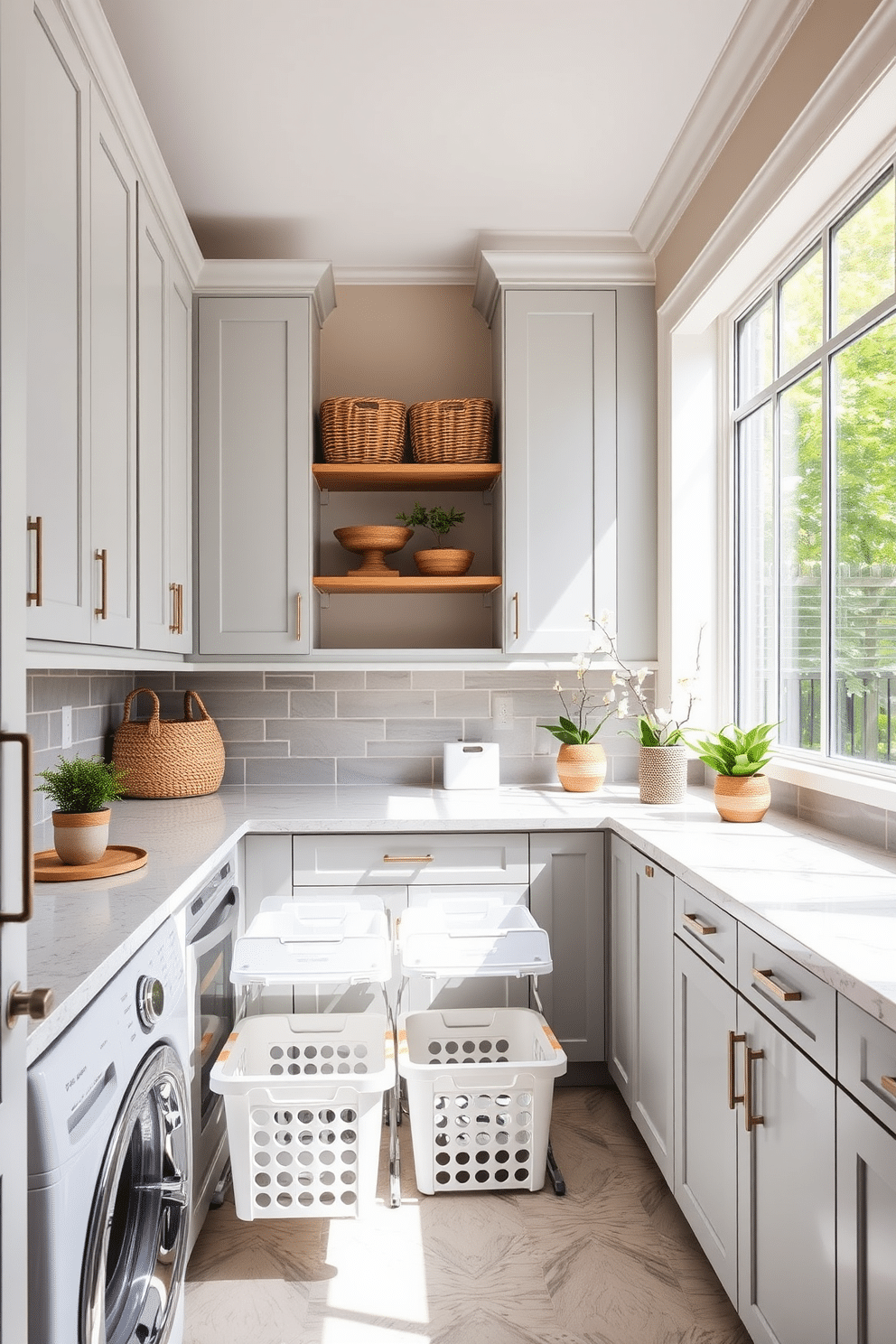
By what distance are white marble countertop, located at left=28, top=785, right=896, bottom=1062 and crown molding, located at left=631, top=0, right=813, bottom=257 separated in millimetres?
1819

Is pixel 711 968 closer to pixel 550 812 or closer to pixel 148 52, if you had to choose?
pixel 550 812

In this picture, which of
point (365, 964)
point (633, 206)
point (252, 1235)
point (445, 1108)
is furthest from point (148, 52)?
point (252, 1235)

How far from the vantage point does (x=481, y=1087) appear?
209cm

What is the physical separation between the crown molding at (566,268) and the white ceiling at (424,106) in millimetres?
98

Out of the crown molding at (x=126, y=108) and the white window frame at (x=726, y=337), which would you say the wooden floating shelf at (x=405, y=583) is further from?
the crown molding at (x=126, y=108)

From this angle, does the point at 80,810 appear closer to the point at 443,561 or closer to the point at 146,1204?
the point at 146,1204

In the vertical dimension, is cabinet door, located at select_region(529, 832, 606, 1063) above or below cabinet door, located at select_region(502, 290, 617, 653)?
below

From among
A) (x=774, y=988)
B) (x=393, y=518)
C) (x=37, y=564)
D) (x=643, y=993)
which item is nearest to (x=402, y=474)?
(x=393, y=518)

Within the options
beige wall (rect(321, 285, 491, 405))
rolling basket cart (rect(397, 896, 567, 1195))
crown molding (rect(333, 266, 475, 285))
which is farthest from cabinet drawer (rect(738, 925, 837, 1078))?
crown molding (rect(333, 266, 475, 285))

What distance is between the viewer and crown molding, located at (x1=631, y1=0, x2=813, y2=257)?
2057mm

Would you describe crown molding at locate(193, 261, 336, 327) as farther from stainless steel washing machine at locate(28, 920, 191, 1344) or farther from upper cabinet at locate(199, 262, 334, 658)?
stainless steel washing machine at locate(28, 920, 191, 1344)

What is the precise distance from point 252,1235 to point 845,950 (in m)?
1.58

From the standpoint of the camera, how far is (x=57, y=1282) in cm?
110

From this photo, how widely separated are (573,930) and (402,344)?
2.19m
